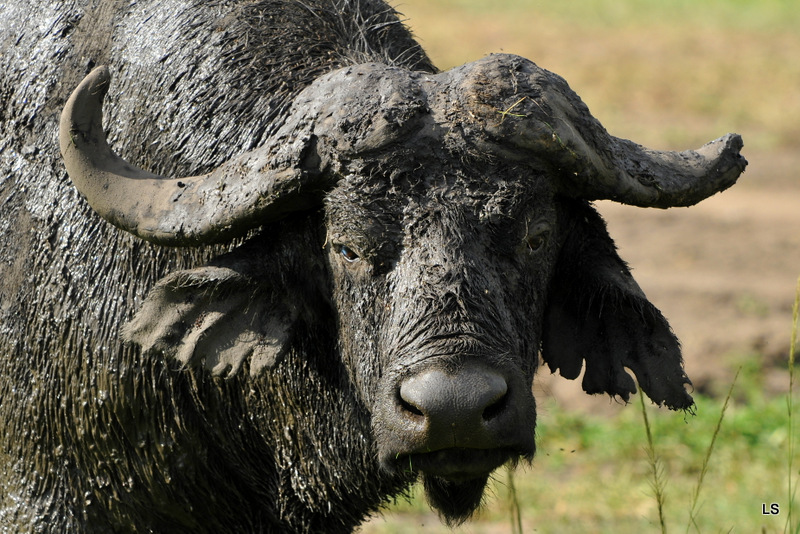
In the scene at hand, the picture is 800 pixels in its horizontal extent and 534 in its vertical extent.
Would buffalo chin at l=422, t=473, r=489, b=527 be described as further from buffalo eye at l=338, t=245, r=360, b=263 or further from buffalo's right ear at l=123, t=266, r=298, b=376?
buffalo eye at l=338, t=245, r=360, b=263

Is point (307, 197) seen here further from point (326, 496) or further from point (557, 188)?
point (326, 496)

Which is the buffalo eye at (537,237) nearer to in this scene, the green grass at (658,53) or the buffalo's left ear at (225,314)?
the buffalo's left ear at (225,314)

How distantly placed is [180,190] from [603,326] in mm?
1743

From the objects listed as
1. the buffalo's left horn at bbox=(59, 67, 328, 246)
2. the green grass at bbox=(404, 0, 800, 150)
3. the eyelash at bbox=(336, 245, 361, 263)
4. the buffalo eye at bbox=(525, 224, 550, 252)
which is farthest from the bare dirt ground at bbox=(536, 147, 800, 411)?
the buffalo's left horn at bbox=(59, 67, 328, 246)

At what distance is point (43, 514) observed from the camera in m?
4.28

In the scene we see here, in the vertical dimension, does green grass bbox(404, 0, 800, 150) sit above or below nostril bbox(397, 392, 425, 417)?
above

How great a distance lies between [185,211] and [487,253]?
103 cm

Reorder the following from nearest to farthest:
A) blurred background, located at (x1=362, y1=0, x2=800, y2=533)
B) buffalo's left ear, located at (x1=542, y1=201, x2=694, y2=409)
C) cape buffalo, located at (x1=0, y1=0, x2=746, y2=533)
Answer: cape buffalo, located at (x1=0, y1=0, x2=746, y2=533)
buffalo's left ear, located at (x1=542, y1=201, x2=694, y2=409)
blurred background, located at (x1=362, y1=0, x2=800, y2=533)

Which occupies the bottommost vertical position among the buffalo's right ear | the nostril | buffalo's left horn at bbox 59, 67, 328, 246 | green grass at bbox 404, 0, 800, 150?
the buffalo's right ear

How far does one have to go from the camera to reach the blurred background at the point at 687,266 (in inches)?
274

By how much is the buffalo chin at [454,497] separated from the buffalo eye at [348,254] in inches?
36.2

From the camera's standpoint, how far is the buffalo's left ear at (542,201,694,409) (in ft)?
13.9

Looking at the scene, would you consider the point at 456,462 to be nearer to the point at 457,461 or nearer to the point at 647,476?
the point at 457,461

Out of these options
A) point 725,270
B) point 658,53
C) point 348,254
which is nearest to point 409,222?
point 348,254
